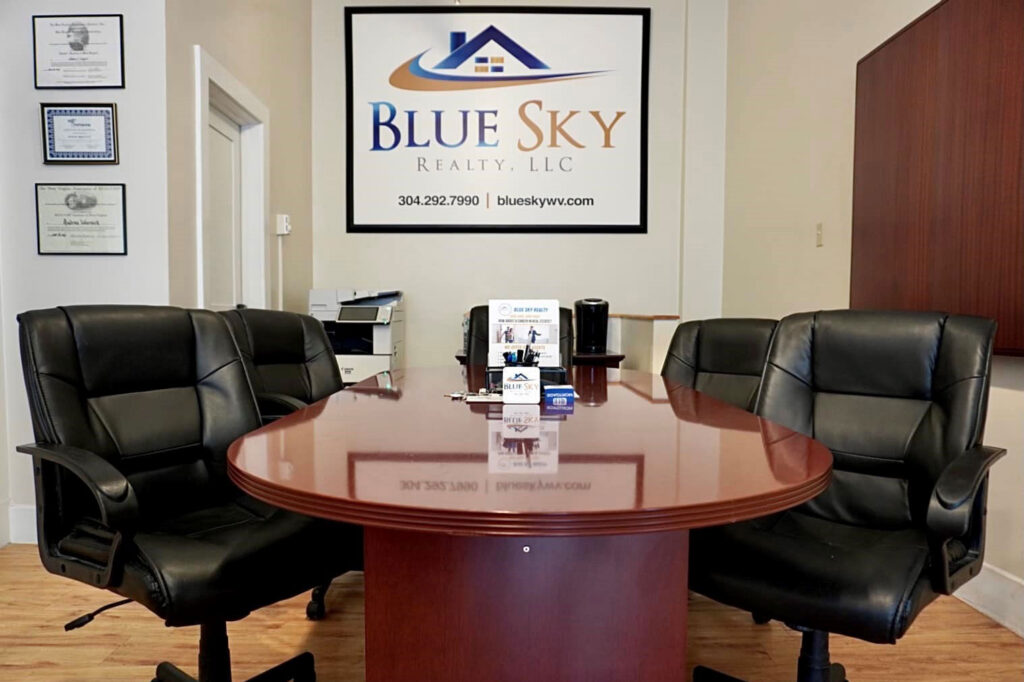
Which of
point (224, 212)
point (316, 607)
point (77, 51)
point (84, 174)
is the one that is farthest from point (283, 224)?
point (316, 607)

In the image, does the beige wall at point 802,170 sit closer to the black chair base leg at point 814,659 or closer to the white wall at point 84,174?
the black chair base leg at point 814,659

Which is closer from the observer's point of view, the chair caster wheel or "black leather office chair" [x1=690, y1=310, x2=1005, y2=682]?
"black leather office chair" [x1=690, y1=310, x2=1005, y2=682]

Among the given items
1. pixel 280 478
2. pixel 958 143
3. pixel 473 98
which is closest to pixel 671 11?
pixel 473 98

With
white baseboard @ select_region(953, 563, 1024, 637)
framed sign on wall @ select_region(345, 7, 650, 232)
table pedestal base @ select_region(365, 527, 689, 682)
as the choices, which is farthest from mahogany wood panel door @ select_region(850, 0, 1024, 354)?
framed sign on wall @ select_region(345, 7, 650, 232)

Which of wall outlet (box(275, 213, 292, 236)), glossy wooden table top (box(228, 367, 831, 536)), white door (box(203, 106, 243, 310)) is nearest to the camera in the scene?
glossy wooden table top (box(228, 367, 831, 536))

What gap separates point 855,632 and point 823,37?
123 inches

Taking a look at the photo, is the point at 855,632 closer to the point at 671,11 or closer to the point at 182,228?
the point at 182,228

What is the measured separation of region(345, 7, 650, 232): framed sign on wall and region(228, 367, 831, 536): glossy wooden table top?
11.3 feet

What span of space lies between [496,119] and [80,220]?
287 centimetres

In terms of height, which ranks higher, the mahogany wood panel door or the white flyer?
the mahogany wood panel door

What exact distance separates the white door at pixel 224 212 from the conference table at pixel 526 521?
2493 millimetres

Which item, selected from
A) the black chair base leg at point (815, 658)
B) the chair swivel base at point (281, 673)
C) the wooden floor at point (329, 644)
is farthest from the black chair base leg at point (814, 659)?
the chair swivel base at point (281, 673)

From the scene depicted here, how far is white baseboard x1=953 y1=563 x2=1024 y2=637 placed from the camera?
2.23 meters

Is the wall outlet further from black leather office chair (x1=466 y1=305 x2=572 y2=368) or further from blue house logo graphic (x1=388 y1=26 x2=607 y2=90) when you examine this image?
black leather office chair (x1=466 y1=305 x2=572 y2=368)
